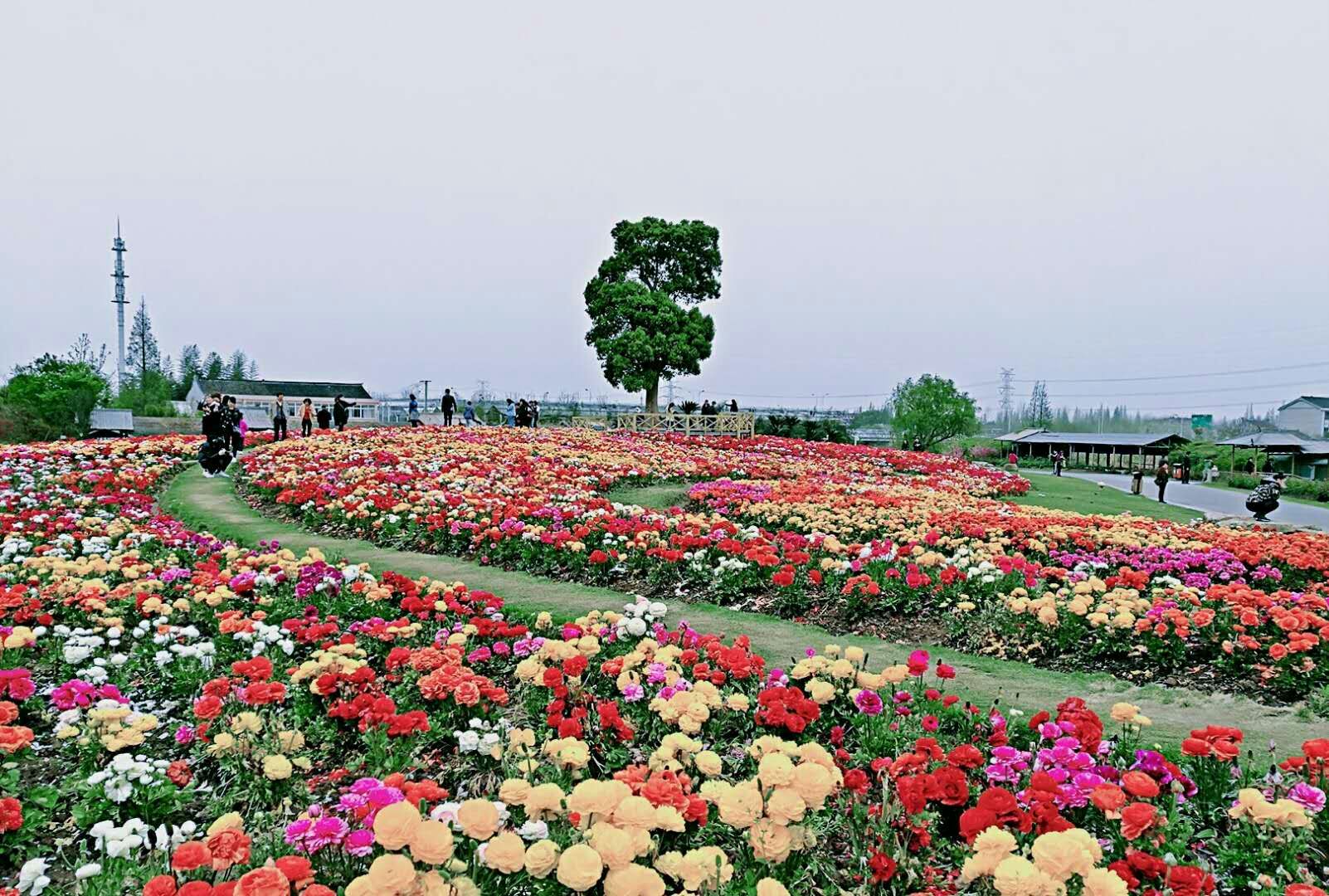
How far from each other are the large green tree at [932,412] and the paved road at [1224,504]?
1406cm

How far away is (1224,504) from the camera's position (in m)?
31.2

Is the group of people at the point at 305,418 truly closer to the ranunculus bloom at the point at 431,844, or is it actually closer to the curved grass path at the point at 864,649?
the curved grass path at the point at 864,649

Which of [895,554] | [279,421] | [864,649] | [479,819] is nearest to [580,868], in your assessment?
[479,819]

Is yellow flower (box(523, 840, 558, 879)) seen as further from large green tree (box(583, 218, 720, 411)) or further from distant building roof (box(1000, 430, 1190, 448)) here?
distant building roof (box(1000, 430, 1190, 448))

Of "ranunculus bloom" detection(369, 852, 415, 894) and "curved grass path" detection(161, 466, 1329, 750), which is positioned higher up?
"ranunculus bloom" detection(369, 852, 415, 894)

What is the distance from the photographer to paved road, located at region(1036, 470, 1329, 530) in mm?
26402

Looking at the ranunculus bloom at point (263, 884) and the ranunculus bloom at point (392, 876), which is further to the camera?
the ranunculus bloom at point (263, 884)

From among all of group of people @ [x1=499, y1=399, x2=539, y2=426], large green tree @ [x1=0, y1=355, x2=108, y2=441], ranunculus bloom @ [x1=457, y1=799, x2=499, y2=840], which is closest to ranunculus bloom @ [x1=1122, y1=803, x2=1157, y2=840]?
ranunculus bloom @ [x1=457, y1=799, x2=499, y2=840]

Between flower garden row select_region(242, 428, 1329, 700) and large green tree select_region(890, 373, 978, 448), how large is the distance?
150 ft

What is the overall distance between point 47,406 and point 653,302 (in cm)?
2406

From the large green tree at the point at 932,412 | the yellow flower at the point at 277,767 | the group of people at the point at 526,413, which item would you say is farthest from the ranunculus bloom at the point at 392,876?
the large green tree at the point at 932,412

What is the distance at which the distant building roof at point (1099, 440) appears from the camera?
6159 cm

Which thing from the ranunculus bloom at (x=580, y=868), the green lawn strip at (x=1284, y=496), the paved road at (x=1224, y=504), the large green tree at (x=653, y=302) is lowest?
the green lawn strip at (x=1284, y=496)

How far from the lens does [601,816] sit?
8.59 feet
